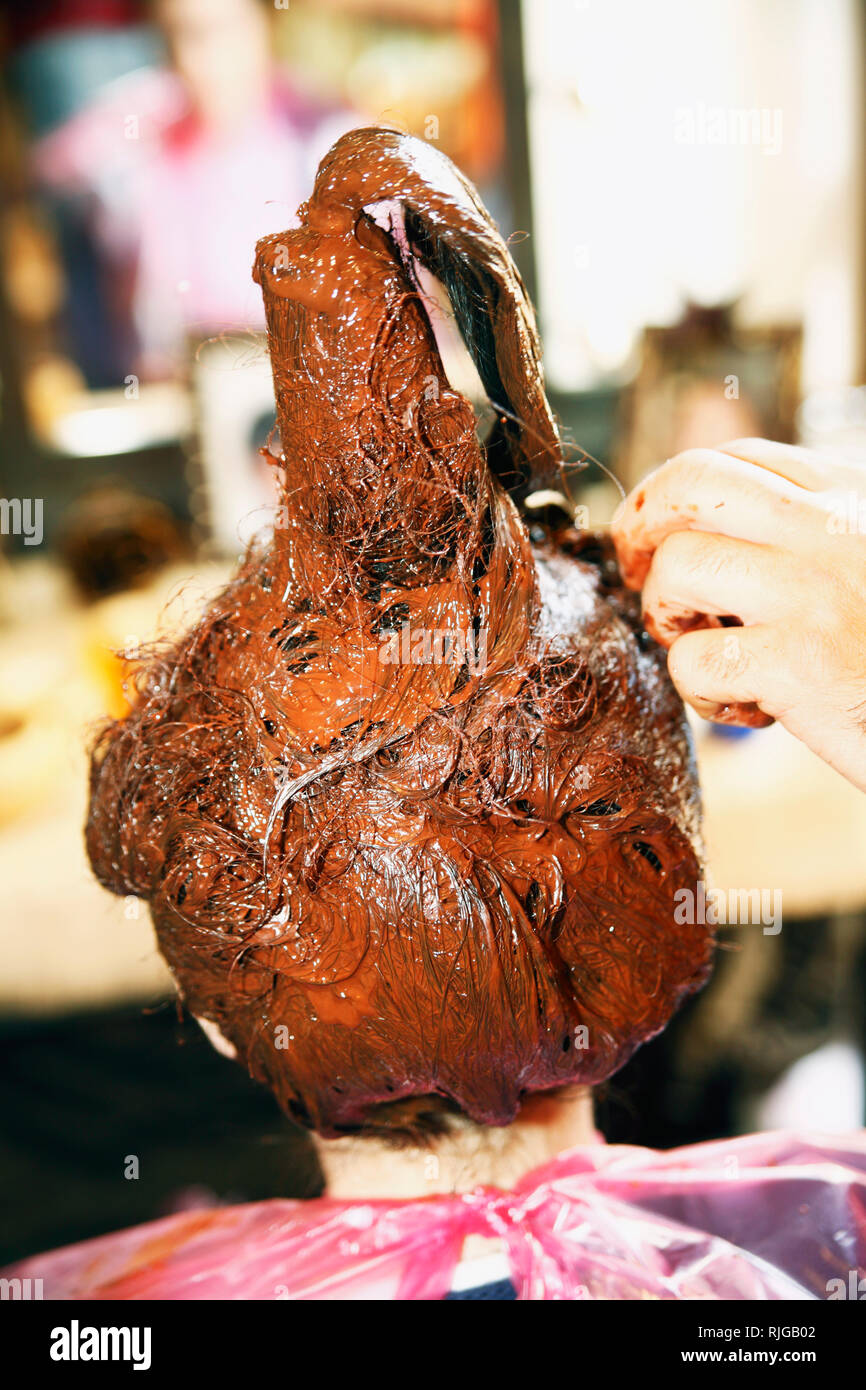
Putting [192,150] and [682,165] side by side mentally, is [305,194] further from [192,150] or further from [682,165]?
[682,165]

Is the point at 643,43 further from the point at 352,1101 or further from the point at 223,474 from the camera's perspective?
the point at 352,1101

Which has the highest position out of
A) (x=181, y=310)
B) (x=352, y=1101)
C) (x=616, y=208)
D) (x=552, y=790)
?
(x=616, y=208)

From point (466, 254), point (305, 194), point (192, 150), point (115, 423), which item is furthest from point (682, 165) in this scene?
point (466, 254)

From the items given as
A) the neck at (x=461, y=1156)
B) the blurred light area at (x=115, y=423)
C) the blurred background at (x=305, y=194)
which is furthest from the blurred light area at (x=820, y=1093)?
the blurred light area at (x=115, y=423)

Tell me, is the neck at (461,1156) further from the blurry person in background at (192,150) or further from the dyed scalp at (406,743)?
the blurry person in background at (192,150)

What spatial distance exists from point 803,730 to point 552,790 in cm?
19

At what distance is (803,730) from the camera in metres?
0.77

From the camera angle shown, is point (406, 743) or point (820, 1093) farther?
point (820, 1093)

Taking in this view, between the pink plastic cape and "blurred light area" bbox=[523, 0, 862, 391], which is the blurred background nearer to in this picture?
"blurred light area" bbox=[523, 0, 862, 391]

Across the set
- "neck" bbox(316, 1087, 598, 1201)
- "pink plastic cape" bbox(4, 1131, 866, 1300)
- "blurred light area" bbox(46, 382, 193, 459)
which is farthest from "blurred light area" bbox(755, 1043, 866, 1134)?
"blurred light area" bbox(46, 382, 193, 459)

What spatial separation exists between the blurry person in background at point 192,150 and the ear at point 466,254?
8.84 feet

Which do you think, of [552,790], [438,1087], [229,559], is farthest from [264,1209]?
[229,559]

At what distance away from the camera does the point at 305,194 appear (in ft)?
9.59

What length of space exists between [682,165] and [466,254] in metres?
3.11
